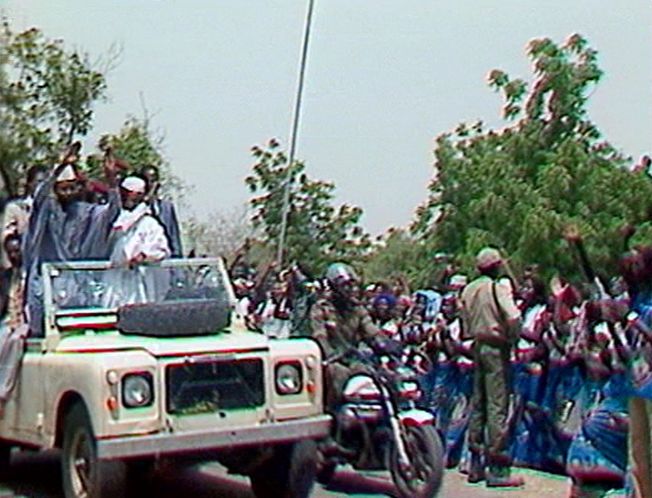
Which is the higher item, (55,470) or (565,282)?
(565,282)

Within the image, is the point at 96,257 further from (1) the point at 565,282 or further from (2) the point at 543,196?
(2) the point at 543,196

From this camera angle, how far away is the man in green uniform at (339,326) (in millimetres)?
7973

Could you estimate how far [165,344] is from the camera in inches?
282

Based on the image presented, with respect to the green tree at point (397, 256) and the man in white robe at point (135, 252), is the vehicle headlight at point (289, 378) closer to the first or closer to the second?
the man in white robe at point (135, 252)

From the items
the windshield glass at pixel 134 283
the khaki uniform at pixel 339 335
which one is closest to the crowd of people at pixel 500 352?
the khaki uniform at pixel 339 335

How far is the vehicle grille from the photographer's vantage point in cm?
701

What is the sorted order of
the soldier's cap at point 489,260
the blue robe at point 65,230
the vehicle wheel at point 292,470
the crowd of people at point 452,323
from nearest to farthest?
the vehicle wheel at point 292,470, the crowd of people at point 452,323, the soldier's cap at point 489,260, the blue robe at point 65,230

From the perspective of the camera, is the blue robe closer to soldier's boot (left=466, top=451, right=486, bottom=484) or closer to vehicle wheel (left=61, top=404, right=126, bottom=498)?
vehicle wheel (left=61, top=404, right=126, bottom=498)

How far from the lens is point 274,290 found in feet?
44.0

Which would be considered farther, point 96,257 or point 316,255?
point 316,255

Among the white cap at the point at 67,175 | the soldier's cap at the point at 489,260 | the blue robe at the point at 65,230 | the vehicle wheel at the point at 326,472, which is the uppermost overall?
the white cap at the point at 67,175

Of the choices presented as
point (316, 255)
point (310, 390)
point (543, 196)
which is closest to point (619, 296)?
point (310, 390)

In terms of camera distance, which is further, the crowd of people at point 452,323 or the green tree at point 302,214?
the green tree at point 302,214

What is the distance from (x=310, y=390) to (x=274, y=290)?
6.00 metres
